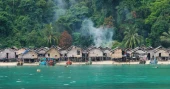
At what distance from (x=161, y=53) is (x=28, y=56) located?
911 inches

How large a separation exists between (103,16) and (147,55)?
17.1 metres

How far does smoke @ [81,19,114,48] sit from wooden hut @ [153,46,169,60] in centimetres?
1159

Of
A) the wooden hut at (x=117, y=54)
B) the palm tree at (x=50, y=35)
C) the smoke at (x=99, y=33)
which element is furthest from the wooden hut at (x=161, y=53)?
the palm tree at (x=50, y=35)

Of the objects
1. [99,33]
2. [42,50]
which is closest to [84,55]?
[42,50]

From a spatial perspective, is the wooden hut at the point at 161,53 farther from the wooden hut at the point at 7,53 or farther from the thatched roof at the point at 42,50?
the wooden hut at the point at 7,53

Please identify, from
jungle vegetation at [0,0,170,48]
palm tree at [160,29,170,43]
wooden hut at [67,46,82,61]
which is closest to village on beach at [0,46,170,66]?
wooden hut at [67,46,82,61]

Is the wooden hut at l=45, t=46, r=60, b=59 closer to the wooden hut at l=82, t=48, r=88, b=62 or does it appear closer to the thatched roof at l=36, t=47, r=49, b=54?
the thatched roof at l=36, t=47, r=49, b=54

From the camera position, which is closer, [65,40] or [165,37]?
[165,37]

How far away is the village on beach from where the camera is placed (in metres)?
87.7

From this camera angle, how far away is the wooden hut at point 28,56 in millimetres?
87062

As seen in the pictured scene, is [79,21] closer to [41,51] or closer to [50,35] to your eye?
[50,35]

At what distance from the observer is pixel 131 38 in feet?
300

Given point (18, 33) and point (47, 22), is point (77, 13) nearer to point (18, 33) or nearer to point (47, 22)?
point (47, 22)

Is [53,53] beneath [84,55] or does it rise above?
above
